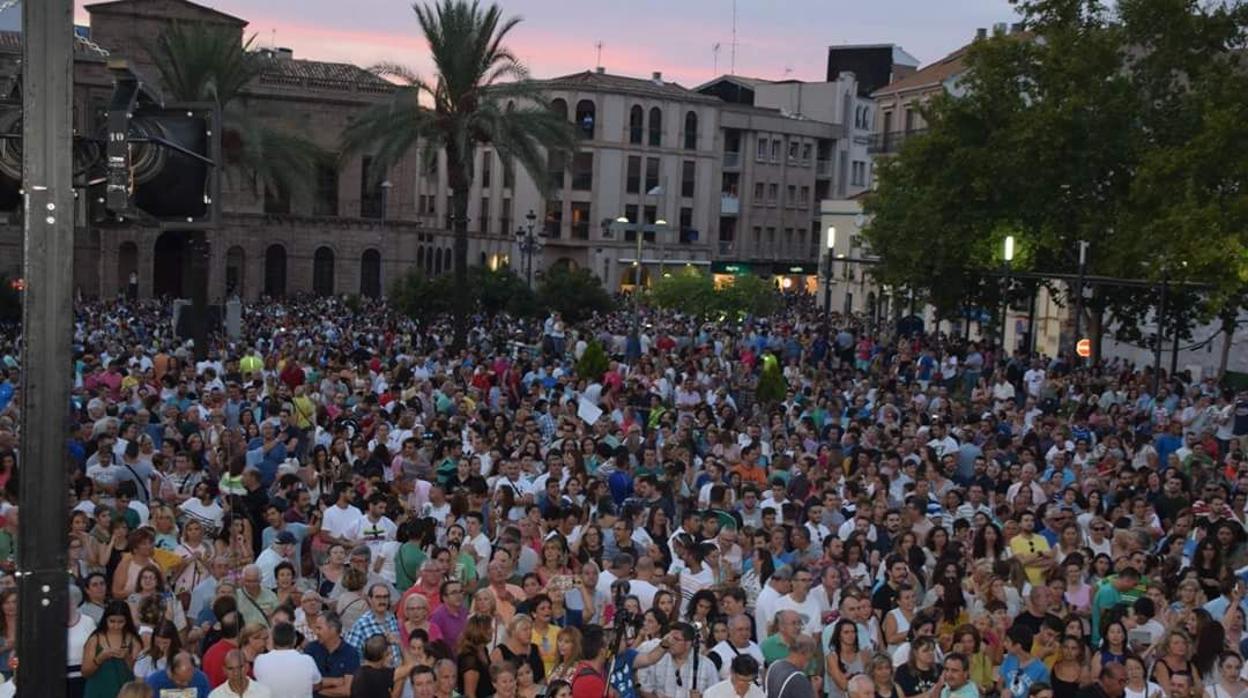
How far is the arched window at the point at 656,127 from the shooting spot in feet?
281

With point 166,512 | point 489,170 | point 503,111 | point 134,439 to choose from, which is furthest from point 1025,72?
point 489,170

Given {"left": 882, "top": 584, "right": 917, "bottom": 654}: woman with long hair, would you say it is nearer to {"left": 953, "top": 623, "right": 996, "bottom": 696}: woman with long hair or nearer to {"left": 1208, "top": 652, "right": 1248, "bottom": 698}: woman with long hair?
{"left": 953, "top": 623, "right": 996, "bottom": 696}: woman with long hair

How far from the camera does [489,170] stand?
291 ft

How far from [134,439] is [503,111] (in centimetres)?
Result: 2241

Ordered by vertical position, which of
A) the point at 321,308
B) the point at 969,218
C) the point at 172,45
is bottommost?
the point at 321,308

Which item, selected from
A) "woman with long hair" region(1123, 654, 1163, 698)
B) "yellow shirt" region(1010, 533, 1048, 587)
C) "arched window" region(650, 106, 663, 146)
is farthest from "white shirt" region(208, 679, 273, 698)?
"arched window" region(650, 106, 663, 146)

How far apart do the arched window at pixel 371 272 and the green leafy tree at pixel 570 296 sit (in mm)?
33948

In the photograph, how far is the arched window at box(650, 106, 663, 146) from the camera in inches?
3376

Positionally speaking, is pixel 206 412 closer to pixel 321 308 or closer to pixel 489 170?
pixel 321 308

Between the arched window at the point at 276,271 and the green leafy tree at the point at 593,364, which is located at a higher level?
the green leafy tree at the point at 593,364

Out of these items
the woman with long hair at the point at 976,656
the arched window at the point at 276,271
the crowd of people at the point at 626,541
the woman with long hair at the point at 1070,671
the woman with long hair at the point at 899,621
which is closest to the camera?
the crowd of people at the point at 626,541

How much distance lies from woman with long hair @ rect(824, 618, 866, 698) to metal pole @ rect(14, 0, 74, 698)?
20.9 ft

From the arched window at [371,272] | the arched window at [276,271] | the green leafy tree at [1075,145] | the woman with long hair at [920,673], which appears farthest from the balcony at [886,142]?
the woman with long hair at [920,673]

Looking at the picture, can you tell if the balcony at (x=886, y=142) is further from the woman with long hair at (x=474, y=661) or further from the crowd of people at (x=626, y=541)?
the woman with long hair at (x=474, y=661)
